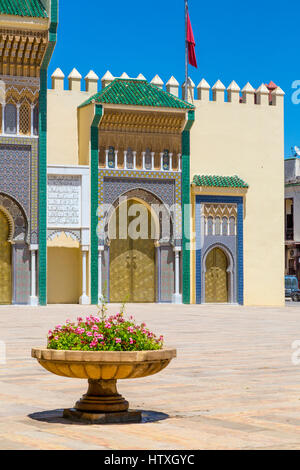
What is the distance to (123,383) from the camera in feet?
24.7

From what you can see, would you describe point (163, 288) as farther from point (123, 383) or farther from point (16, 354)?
point (123, 383)

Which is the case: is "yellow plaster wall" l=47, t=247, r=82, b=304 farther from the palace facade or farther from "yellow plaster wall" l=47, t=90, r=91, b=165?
"yellow plaster wall" l=47, t=90, r=91, b=165

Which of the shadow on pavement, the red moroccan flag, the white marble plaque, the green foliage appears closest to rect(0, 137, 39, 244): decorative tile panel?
the white marble plaque

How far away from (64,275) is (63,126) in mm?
4078

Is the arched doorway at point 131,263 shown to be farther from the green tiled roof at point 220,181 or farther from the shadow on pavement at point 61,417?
the shadow on pavement at point 61,417

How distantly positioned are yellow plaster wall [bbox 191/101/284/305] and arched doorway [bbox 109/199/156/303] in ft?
8.51

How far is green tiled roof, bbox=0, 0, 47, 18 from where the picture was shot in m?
21.7

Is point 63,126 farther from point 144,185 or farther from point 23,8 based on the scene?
point 23,8

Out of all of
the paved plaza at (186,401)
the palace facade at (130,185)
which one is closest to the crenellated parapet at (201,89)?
the palace facade at (130,185)

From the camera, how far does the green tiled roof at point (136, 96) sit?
2323cm
